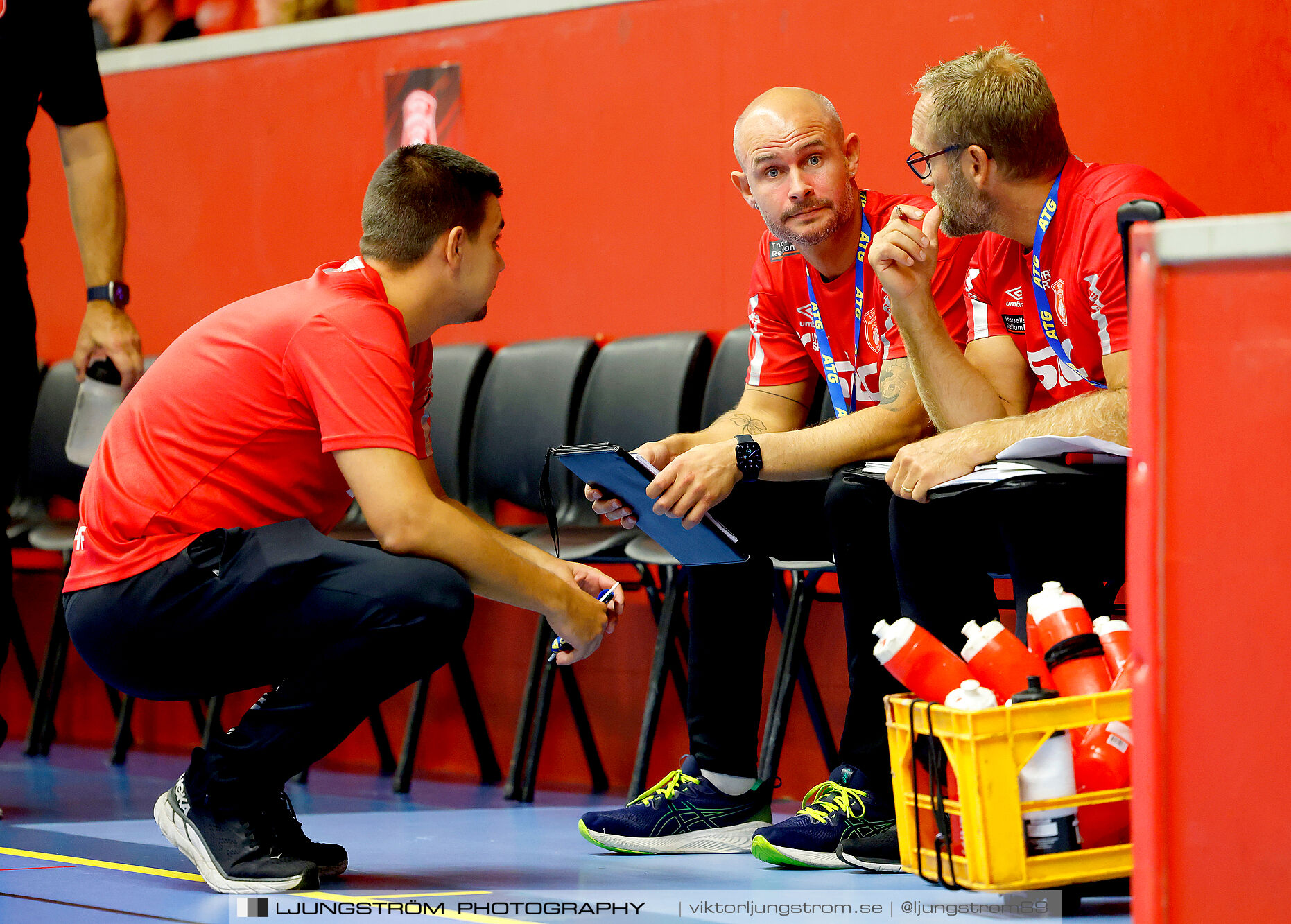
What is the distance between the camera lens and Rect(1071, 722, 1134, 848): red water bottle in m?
1.66

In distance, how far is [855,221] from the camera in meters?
2.63

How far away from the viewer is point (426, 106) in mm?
4289

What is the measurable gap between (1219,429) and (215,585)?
1425 mm

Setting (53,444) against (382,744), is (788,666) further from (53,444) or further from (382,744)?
(53,444)

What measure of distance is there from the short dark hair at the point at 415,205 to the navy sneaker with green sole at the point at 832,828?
1082 mm

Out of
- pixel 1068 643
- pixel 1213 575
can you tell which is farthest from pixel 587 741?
pixel 1213 575

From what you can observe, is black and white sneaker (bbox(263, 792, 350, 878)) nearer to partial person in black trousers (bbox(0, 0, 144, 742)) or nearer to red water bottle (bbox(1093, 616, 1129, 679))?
partial person in black trousers (bbox(0, 0, 144, 742))

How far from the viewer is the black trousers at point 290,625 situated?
2047mm

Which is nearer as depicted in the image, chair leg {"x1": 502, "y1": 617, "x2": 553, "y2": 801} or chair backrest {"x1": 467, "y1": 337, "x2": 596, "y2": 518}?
chair leg {"x1": 502, "y1": 617, "x2": 553, "y2": 801}

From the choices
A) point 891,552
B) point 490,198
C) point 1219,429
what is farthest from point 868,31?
point 1219,429

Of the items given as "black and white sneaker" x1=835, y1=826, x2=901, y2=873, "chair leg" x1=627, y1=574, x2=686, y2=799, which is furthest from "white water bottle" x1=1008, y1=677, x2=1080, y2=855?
"chair leg" x1=627, y1=574, x2=686, y2=799

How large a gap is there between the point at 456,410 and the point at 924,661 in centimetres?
235

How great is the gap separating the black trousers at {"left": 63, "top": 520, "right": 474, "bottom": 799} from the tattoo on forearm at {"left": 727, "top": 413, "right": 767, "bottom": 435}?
0.82 metres

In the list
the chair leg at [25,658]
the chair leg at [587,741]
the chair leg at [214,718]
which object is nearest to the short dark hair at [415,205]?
the chair leg at [587,741]
